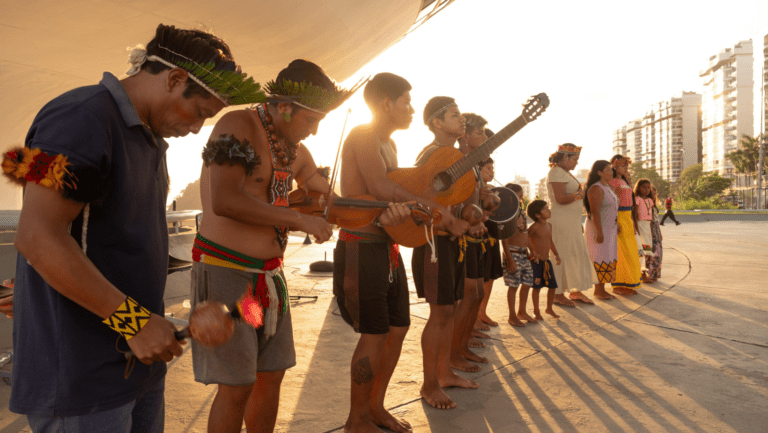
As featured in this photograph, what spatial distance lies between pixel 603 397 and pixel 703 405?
1.92ft

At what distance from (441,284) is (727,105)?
129359mm

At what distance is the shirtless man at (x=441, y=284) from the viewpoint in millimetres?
3145

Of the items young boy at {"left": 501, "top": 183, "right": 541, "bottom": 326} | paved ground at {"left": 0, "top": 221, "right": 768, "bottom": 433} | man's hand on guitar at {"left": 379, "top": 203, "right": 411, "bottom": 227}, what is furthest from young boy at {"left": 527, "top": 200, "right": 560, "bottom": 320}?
man's hand on guitar at {"left": 379, "top": 203, "right": 411, "bottom": 227}

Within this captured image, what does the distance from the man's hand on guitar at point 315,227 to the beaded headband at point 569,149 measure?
4890mm

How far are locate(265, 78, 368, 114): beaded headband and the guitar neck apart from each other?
3.91ft

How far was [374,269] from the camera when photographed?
2586mm

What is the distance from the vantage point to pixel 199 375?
175 cm

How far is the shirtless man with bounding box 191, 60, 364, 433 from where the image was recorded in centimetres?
174

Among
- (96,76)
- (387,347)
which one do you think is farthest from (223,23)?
(387,347)

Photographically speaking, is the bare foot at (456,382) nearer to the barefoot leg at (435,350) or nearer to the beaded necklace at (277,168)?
the barefoot leg at (435,350)

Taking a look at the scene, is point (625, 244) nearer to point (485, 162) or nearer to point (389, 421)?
point (485, 162)

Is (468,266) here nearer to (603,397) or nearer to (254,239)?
(603,397)

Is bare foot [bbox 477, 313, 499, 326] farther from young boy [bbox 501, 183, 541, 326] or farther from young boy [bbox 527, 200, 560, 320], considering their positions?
young boy [bbox 527, 200, 560, 320]

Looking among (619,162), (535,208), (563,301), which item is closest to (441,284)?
(535,208)
